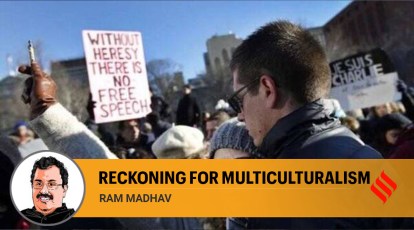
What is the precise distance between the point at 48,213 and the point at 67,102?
0.39 meters

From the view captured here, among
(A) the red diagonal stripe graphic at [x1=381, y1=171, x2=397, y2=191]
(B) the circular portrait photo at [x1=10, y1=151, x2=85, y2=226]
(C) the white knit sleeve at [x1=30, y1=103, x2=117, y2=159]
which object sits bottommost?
(A) the red diagonal stripe graphic at [x1=381, y1=171, x2=397, y2=191]

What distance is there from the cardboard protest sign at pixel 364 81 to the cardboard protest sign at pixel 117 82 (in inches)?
35.0

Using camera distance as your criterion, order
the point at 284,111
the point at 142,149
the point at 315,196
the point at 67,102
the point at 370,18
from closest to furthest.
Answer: the point at 284,111 → the point at 315,196 → the point at 67,102 → the point at 370,18 → the point at 142,149

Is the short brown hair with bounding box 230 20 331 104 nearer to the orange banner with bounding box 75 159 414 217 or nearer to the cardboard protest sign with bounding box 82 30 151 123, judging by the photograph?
the orange banner with bounding box 75 159 414 217

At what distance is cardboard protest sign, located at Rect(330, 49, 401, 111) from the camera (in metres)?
2.56

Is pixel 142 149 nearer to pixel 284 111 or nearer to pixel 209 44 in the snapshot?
pixel 209 44

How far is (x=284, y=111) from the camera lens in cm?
130

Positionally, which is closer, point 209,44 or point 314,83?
point 314,83

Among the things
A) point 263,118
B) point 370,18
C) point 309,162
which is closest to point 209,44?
point 263,118

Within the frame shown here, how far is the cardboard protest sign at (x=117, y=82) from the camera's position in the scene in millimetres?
2227

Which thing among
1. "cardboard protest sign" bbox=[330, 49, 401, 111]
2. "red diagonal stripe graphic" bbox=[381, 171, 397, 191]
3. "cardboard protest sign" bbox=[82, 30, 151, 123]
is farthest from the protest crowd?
"cardboard protest sign" bbox=[330, 49, 401, 111]

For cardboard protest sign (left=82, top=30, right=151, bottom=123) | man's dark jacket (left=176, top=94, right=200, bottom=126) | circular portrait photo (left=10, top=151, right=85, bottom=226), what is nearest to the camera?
circular portrait photo (left=10, top=151, right=85, bottom=226)

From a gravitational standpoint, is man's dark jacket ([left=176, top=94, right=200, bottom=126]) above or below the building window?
below

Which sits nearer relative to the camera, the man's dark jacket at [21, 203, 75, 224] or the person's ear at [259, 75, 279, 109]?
the person's ear at [259, 75, 279, 109]
